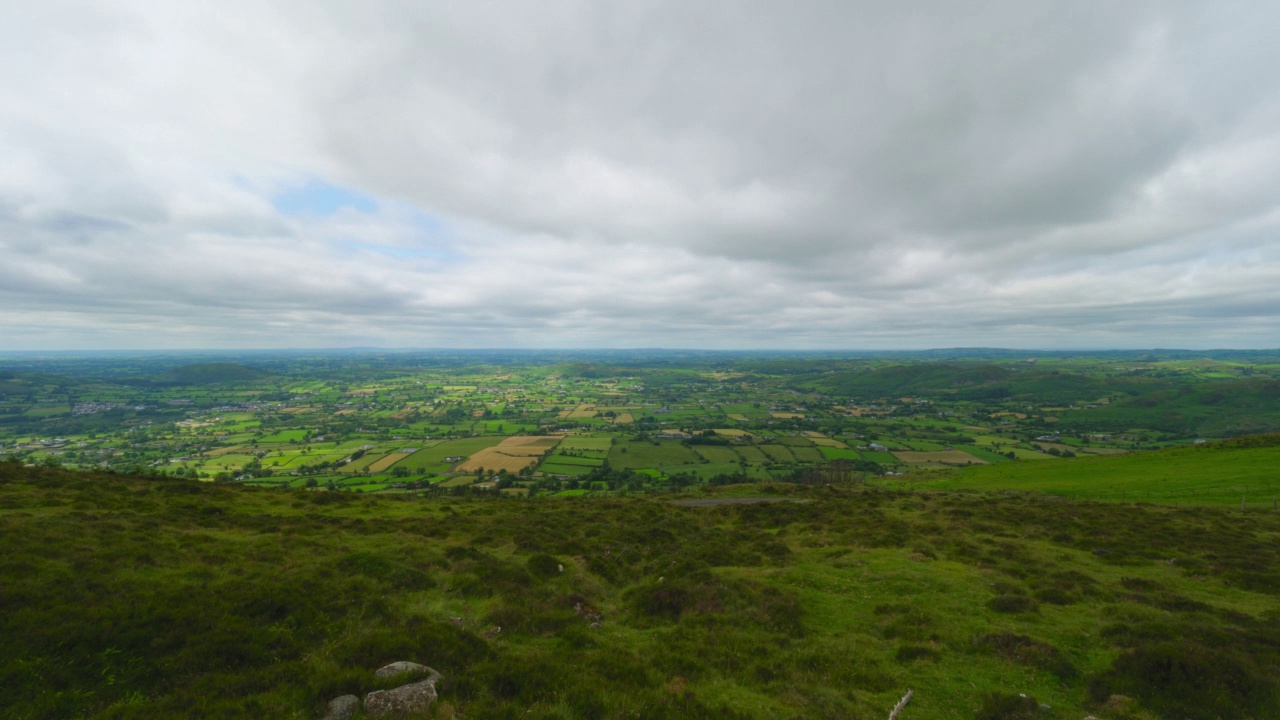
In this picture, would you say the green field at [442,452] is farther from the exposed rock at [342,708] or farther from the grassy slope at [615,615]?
the exposed rock at [342,708]

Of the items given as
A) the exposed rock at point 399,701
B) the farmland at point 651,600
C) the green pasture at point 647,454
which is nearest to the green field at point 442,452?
the green pasture at point 647,454

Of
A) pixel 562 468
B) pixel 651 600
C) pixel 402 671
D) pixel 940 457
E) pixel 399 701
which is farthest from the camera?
pixel 940 457

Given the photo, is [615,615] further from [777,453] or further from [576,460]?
[777,453]

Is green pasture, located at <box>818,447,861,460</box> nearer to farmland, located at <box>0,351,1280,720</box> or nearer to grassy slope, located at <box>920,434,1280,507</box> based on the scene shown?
grassy slope, located at <box>920,434,1280,507</box>

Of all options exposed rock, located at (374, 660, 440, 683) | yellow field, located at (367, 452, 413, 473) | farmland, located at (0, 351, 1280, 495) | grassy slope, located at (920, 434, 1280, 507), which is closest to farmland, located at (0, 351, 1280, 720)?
exposed rock, located at (374, 660, 440, 683)

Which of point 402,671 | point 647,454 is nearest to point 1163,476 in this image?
point 402,671

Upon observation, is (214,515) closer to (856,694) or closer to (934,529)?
(856,694)
